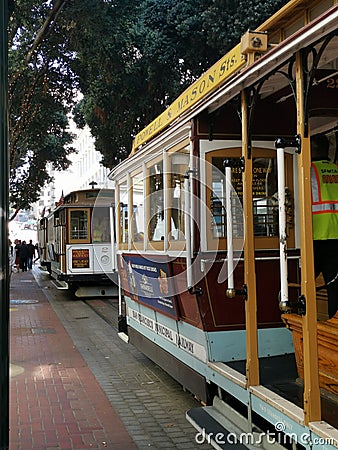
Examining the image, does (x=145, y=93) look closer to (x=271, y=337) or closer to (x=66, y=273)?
(x=66, y=273)

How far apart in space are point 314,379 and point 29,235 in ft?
236

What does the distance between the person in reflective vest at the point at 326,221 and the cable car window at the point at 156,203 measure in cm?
191

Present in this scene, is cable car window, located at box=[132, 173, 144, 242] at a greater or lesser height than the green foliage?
lesser

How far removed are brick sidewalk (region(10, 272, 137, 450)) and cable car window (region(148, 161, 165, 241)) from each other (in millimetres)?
1950

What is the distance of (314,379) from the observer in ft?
11.2

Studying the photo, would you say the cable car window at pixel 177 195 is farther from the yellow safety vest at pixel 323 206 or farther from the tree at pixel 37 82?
the tree at pixel 37 82

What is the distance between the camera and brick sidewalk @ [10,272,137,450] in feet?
17.0

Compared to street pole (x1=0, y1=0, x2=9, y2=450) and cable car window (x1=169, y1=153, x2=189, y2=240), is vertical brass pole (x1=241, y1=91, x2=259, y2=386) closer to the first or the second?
cable car window (x1=169, y1=153, x2=189, y2=240)

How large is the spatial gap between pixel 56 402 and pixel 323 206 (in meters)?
3.76

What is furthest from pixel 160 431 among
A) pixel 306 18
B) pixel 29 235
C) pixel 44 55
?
pixel 29 235

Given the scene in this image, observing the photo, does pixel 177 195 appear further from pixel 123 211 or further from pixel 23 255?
pixel 23 255

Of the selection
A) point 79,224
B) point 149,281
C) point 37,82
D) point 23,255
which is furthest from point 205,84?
point 23,255

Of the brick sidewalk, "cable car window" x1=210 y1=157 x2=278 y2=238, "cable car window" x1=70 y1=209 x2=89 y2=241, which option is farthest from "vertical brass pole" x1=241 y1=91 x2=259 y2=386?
"cable car window" x1=70 y1=209 x2=89 y2=241

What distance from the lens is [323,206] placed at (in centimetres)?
438
